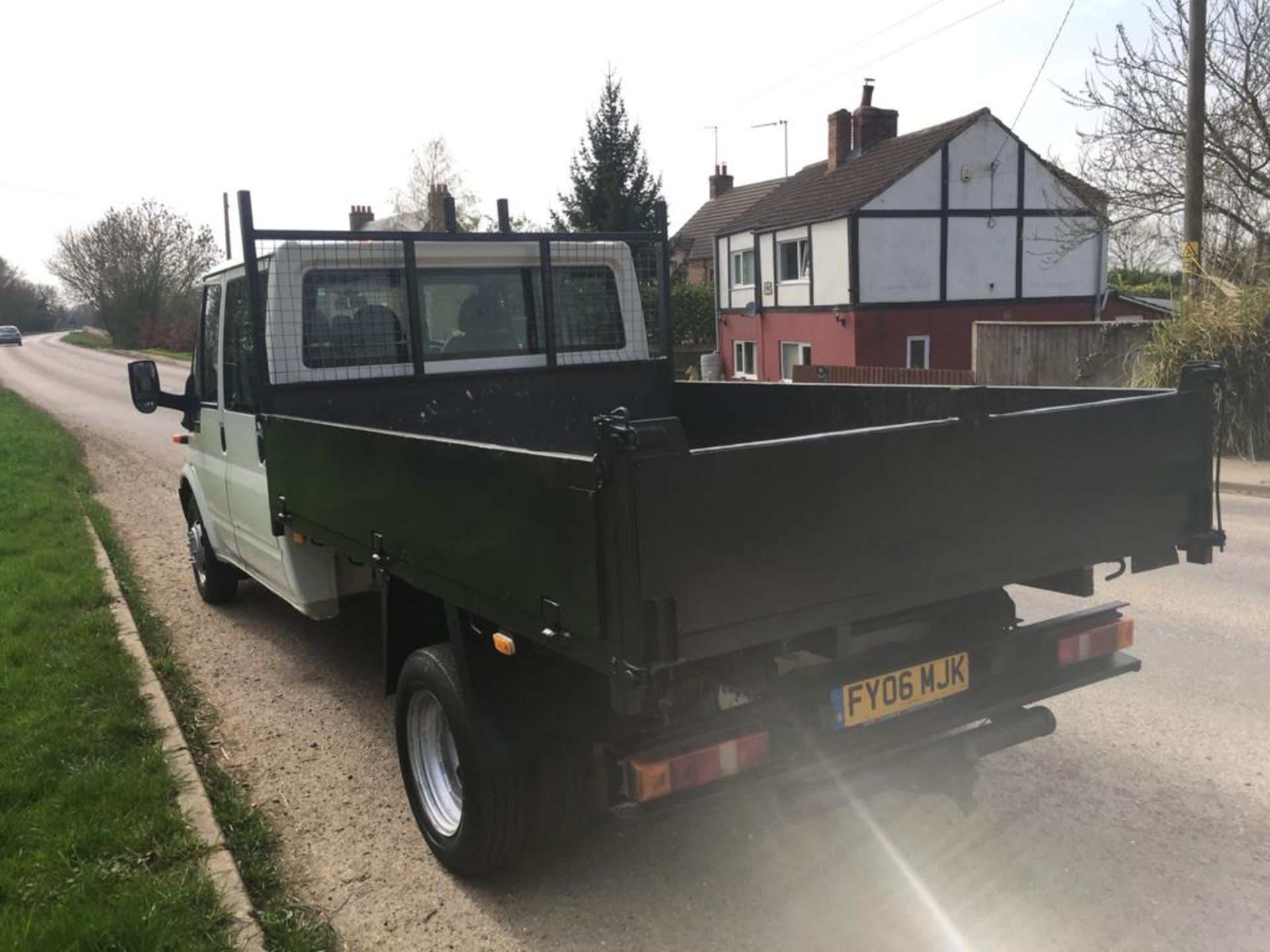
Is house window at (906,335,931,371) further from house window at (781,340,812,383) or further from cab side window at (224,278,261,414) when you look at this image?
cab side window at (224,278,261,414)

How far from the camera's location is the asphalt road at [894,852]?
2963 mm

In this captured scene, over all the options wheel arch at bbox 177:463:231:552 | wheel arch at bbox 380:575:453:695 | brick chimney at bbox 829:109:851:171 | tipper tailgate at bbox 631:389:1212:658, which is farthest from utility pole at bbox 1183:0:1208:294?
brick chimney at bbox 829:109:851:171

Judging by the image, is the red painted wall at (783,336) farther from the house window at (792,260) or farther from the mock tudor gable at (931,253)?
the house window at (792,260)

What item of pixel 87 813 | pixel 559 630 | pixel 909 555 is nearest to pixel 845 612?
pixel 909 555

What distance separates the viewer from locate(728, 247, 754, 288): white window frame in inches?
1222

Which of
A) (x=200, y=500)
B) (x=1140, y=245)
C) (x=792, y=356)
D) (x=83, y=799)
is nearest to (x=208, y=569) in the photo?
(x=200, y=500)

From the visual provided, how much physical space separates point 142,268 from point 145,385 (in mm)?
58863

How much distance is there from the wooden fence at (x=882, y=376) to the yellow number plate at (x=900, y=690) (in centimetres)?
1285

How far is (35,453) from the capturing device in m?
14.0

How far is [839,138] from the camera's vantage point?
2909 cm

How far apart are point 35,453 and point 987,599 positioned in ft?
46.9

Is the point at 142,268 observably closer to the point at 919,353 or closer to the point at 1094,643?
the point at 919,353

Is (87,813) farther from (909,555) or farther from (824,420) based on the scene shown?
(824,420)

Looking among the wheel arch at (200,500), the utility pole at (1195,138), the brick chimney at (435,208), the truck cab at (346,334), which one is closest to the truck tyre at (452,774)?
the truck cab at (346,334)
